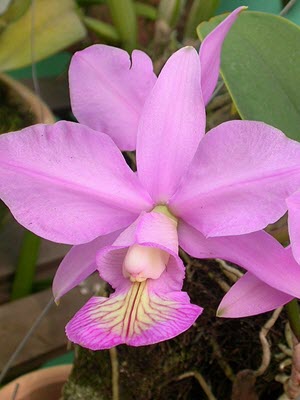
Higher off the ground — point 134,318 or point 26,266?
point 134,318

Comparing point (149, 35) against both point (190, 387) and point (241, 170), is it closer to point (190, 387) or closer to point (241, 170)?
point (190, 387)

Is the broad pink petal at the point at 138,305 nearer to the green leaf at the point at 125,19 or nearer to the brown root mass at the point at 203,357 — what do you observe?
the brown root mass at the point at 203,357

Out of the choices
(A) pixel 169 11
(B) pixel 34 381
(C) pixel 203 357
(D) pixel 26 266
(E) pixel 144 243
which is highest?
(E) pixel 144 243

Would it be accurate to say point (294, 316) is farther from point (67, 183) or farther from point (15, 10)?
point (15, 10)

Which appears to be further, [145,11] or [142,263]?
[145,11]

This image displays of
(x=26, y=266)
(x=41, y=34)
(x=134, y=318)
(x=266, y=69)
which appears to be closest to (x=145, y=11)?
→ (x=41, y=34)

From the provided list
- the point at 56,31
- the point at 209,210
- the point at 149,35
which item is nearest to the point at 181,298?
the point at 209,210
